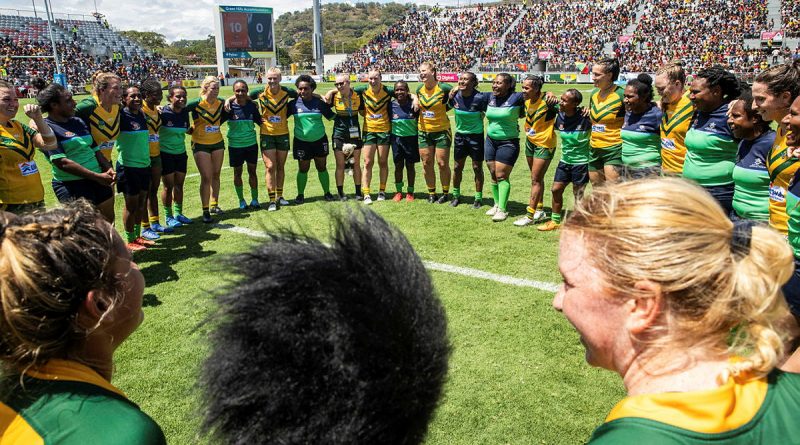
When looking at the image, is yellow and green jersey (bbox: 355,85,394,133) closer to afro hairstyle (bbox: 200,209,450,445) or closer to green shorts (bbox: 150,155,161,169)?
green shorts (bbox: 150,155,161,169)

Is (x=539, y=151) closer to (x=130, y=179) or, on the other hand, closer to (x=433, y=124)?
(x=433, y=124)

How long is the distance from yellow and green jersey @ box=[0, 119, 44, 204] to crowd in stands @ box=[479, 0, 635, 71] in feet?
137

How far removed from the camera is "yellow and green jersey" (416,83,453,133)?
344 inches

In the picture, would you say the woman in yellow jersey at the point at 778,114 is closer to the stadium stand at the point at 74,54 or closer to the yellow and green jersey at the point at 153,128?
the yellow and green jersey at the point at 153,128

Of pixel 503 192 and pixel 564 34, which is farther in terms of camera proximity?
pixel 564 34

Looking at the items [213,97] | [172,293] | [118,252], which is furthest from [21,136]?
[118,252]

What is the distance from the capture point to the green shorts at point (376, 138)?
9.14 metres

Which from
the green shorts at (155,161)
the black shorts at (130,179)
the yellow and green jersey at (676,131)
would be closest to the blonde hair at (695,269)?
the yellow and green jersey at (676,131)

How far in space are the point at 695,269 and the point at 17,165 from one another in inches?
235

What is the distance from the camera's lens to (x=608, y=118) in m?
6.70

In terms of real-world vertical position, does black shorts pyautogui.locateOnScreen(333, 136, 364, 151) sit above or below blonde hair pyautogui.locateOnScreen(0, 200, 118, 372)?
below

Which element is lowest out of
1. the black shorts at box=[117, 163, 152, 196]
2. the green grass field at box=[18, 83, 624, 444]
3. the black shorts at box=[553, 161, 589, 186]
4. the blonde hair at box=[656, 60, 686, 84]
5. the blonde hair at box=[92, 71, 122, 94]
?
the green grass field at box=[18, 83, 624, 444]

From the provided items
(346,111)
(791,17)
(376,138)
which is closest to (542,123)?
(376,138)

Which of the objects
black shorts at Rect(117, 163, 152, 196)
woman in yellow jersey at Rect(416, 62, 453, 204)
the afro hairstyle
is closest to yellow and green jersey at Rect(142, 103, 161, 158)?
black shorts at Rect(117, 163, 152, 196)
